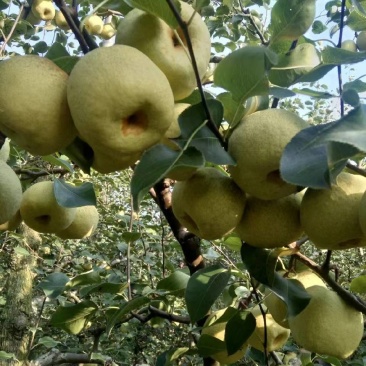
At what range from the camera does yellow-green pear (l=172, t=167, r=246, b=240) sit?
0.83 meters

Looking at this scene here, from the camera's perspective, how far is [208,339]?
135 cm

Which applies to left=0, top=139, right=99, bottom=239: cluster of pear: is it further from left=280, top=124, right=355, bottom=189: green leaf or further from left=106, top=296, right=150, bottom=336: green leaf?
left=280, top=124, right=355, bottom=189: green leaf

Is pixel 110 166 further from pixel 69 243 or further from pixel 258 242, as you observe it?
pixel 69 243

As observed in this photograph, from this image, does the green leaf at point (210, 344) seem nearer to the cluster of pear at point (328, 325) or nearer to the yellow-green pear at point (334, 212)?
the cluster of pear at point (328, 325)

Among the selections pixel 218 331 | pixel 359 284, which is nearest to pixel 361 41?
pixel 359 284

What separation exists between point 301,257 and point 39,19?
255 cm

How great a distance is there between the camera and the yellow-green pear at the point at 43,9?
2.87 m

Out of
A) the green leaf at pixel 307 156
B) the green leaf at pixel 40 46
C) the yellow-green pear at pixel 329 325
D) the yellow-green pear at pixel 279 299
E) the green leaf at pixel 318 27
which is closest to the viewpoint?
the green leaf at pixel 307 156

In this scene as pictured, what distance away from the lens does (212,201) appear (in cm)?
82

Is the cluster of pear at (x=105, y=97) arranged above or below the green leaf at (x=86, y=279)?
above

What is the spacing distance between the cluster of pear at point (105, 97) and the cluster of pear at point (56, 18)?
188 cm

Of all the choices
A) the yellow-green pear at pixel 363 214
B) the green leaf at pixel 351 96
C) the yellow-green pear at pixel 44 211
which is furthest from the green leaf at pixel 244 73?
the yellow-green pear at pixel 44 211

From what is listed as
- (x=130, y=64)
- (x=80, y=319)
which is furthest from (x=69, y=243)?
(x=130, y=64)

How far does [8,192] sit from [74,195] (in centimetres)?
23
